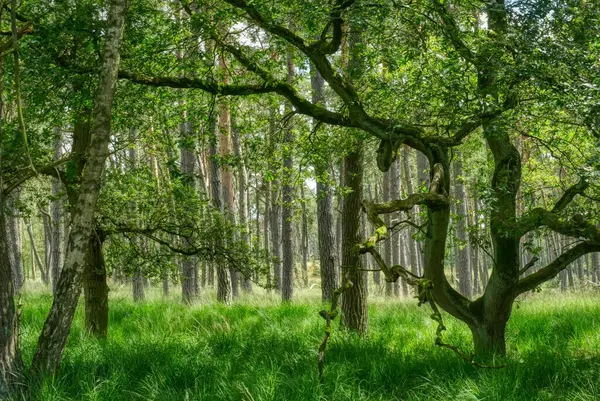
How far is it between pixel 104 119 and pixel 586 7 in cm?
502

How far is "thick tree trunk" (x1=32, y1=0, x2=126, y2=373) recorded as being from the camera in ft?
19.4

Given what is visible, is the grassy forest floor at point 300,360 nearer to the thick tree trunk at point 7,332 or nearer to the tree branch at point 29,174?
the thick tree trunk at point 7,332

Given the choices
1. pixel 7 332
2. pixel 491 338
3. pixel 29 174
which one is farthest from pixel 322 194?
pixel 7 332

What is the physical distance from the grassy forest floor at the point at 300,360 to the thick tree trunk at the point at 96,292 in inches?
13.0

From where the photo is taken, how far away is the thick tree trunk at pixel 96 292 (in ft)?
30.1

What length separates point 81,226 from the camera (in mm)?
5973

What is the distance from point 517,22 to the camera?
622 centimetres

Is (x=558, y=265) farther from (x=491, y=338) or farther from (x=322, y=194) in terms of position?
(x=322, y=194)

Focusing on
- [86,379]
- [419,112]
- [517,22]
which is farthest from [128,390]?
[517,22]

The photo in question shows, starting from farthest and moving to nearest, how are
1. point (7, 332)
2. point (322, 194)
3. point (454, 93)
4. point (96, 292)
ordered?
1. point (322, 194)
2. point (96, 292)
3. point (454, 93)
4. point (7, 332)

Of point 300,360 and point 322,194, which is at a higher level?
point 322,194

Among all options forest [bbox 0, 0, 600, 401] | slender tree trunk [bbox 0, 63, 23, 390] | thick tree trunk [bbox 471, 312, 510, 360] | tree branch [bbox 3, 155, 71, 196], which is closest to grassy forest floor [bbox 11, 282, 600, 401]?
forest [bbox 0, 0, 600, 401]

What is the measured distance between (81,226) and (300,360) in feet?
9.87

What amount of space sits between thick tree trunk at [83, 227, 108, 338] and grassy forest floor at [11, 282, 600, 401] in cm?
33
